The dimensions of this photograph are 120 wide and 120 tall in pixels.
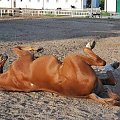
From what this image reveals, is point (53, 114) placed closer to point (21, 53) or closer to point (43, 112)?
point (43, 112)

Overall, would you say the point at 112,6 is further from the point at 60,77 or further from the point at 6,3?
the point at 60,77

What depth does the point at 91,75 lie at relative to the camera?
5926 mm

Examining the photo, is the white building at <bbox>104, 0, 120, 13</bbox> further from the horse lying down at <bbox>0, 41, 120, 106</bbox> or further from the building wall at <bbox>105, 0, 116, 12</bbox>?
the horse lying down at <bbox>0, 41, 120, 106</bbox>

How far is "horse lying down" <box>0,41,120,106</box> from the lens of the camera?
5914 mm

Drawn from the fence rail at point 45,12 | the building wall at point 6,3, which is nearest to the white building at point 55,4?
the building wall at point 6,3

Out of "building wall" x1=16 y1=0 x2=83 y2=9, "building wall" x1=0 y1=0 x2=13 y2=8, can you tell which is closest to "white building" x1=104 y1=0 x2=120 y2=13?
"building wall" x1=16 y1=0 x2=83 y2=9

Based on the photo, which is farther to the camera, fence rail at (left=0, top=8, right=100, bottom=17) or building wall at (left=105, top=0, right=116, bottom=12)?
building wall at (left=105, top=0, right=116, bottom=12)

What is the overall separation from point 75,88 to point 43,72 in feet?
1.65

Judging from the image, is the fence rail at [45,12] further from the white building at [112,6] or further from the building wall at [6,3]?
the building wall at [6,3]

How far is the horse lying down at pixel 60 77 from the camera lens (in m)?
5.91

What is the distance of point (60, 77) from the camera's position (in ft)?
19.6

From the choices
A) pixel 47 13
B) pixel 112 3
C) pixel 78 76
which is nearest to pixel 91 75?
pixel 78 76

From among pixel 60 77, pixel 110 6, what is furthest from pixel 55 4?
pixel 60 77

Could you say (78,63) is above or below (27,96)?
above
